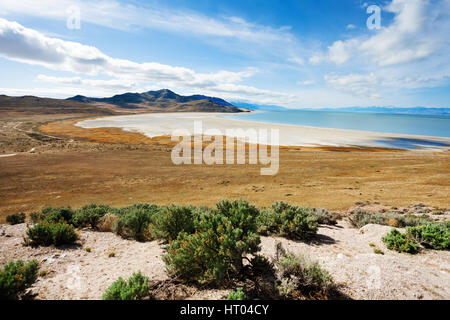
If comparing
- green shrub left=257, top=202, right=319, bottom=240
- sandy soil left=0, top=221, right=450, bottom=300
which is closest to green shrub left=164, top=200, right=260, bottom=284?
sandy soil left=0, top=221, right=450, bottom=300

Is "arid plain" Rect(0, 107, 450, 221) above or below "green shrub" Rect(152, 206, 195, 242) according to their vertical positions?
below

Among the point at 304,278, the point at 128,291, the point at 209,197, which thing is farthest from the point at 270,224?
the point at 209,197

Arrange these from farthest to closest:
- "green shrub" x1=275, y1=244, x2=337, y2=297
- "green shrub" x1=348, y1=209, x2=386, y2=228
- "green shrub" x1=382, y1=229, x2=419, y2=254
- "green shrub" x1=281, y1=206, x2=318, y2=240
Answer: "green shrub" x1=348, y1=209, x2=386, y2=228
"green shrub" x1=281, y1=206, x2=318, y2=240
"green shrub" x1=382, y1=229, x2=419, y2=254
"green shrub" x1=275, y1=244, x2=337, y2=297

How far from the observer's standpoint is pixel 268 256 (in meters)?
5.95

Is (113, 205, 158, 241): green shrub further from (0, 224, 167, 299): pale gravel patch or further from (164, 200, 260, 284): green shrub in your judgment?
(164, 200, 260, 284): green shrub

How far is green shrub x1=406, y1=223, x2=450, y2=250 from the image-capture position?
648 cm

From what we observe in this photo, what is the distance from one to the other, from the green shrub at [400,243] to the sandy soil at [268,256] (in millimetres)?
221

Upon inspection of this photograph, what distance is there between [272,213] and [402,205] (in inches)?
487

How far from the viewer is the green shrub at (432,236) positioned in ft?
21.3

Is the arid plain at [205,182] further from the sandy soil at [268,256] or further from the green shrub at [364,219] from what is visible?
the sandy soil at [268,256]

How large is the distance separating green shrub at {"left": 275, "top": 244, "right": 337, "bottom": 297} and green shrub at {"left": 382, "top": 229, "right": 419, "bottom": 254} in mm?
3596

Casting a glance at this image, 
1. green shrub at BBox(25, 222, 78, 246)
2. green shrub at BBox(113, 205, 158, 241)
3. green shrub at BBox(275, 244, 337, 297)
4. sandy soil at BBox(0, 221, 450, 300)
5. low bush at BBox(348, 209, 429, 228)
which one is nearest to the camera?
green shrub at BBox(275, 244, 337, 297)

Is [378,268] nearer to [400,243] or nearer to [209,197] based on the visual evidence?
[400,243]
